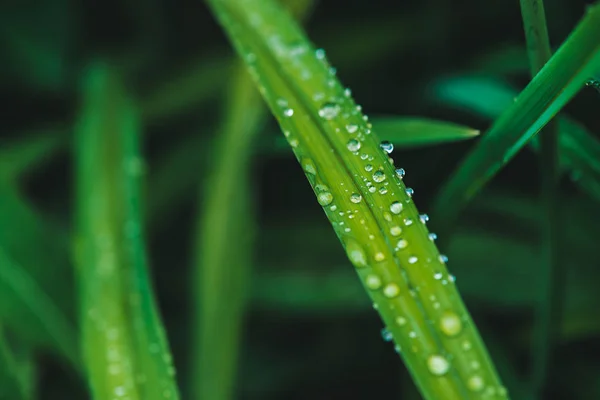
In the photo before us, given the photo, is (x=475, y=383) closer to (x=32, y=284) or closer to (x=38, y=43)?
(x=32, y=284)

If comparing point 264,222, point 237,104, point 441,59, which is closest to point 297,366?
point 264,222

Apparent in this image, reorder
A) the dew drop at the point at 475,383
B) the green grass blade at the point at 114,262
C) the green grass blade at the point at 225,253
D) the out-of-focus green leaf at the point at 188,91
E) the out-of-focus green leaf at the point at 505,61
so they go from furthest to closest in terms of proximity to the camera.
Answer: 1. the out-of-focus green leaf at the point at 188,91
2. the out-of-focus green leaf at the point at 505,61
3. the green grass blade at the point at 225,253
4. the green grass blade at the point at 114,262
5. the dew drop at the point at 475,383

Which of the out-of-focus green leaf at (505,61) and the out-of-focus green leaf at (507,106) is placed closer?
the out-of-focus green leaf at (507,106)

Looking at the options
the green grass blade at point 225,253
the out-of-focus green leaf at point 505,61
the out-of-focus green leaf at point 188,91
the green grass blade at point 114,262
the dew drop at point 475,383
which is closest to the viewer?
the dew drop at point 475,383

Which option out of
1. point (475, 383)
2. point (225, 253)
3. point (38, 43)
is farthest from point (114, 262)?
point (38, 43)

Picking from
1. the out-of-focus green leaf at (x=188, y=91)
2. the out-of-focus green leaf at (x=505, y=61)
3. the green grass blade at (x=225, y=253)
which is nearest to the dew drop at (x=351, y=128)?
the green grass blade at (x=225, y=253)

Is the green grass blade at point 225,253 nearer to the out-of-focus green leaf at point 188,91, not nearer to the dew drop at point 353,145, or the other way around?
the out-of-focus green leaf at point 188,91

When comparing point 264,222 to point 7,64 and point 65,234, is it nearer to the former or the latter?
point 65,234
